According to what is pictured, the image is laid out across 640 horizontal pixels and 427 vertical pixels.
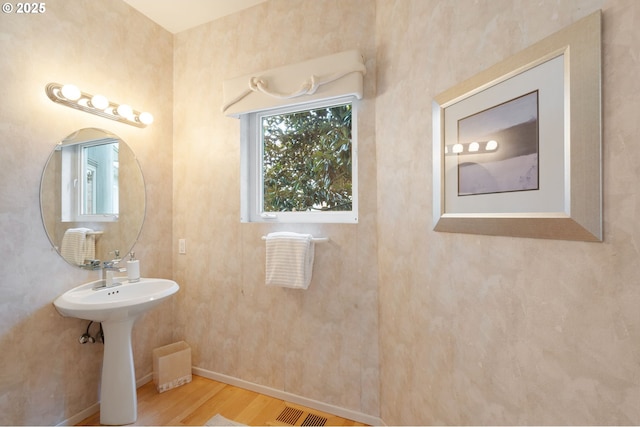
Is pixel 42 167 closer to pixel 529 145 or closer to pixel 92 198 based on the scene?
pixel 92 198

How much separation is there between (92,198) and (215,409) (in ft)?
4.77

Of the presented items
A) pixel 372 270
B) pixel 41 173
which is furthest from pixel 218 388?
→ pixel 41 173

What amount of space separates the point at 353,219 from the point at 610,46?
3.96 feet

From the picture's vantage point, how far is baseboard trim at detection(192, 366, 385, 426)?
154cm

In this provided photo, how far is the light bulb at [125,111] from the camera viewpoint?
5.42 feet

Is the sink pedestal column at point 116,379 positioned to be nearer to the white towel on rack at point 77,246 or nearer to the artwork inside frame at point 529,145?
the white towel on rack at point 77,246

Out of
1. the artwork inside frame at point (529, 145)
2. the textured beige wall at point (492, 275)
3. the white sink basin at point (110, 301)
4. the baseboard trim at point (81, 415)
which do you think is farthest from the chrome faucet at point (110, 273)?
the artwork inside frame at point (529, 145)

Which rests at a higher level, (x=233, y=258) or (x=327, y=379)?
(x=233, y=258)

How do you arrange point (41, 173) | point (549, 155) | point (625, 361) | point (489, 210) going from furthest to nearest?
point (41, 173), point (489, 210), point (549, 155), point (625, 361)

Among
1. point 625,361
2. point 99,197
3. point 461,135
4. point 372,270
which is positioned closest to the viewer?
point 625,361

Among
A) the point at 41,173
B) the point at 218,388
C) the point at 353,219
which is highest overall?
the point at 41,173

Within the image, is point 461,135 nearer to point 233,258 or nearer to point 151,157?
point 233,258

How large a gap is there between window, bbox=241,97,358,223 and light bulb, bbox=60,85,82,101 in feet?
2.83

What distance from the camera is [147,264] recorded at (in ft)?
6.21
